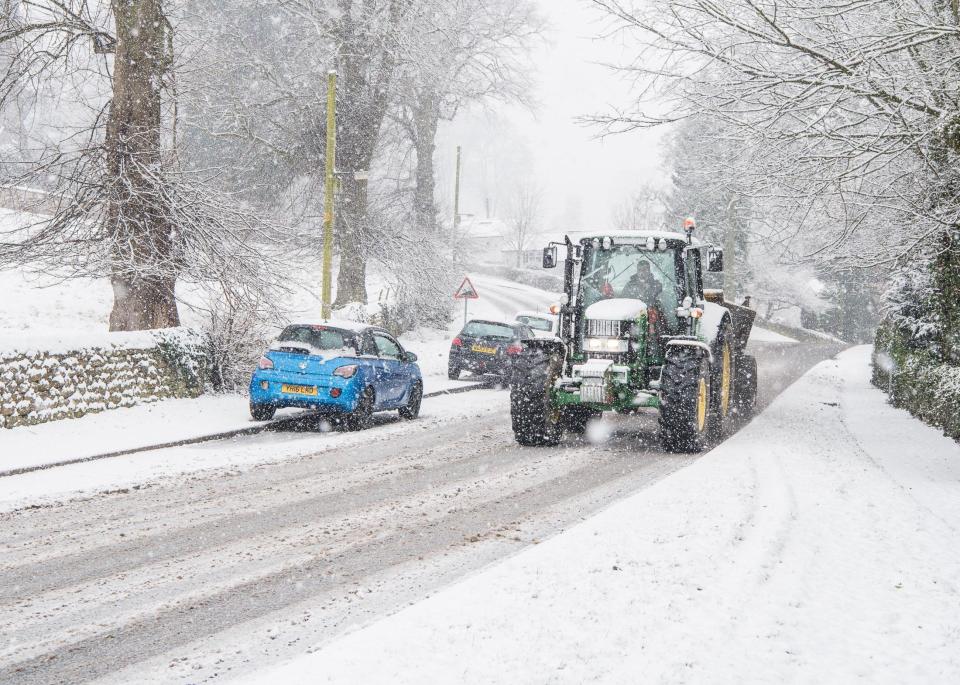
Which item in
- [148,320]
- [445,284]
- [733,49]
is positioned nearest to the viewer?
[733,49]

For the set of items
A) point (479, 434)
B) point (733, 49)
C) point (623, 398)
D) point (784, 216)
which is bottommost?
point (479, 434)

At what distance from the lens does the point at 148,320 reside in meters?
15.7

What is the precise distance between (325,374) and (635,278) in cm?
475

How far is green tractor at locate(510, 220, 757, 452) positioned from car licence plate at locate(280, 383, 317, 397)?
10.1 ft

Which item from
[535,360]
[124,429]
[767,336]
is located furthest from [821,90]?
[767,336]

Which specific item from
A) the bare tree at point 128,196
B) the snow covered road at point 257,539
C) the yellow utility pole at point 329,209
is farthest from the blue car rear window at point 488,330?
the snow covered road at point 257,539

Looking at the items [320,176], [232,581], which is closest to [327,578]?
[232,581]

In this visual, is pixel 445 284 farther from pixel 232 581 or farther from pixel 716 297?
pixel 232 581

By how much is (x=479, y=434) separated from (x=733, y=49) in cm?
632

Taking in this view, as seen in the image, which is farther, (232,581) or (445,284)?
(445,284)

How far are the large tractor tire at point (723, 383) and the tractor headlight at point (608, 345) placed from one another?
6.30ft

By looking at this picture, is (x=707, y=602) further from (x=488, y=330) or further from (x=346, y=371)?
(x=488, y=330)

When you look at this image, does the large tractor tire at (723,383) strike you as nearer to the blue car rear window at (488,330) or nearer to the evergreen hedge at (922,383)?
the evergreen hedge at (922,383)

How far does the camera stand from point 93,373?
502 inches
